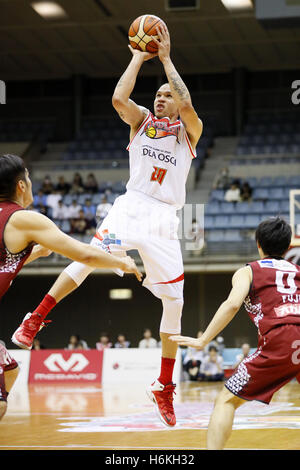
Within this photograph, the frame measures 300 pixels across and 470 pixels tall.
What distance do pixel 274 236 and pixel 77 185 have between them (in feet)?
61.1

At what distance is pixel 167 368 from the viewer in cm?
648

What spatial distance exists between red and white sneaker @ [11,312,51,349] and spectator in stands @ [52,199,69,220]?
15624mm

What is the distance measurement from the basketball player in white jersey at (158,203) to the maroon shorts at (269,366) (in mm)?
1665

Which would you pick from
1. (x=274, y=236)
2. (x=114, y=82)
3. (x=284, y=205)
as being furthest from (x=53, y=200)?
(x=274, y=236)

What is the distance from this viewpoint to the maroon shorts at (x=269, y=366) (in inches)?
181

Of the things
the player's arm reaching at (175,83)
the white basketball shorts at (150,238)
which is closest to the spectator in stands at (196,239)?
the white basketball shorts at (150,238)

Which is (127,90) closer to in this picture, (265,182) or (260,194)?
(260,194)

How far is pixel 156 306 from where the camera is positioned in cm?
2350

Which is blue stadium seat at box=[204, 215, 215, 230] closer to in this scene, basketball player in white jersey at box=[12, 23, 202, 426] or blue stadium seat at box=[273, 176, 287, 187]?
blue stadium seat at box=[273, 176, 287, 187]

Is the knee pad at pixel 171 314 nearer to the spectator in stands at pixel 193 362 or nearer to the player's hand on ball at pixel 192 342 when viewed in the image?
the player's hand on ball at pixel 192 342

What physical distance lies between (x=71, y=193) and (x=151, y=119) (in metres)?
16.9

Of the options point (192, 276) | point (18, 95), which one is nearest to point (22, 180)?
point (192, 276)

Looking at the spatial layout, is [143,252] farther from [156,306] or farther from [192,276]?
[156,306]

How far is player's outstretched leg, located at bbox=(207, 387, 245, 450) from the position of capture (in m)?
4.48
